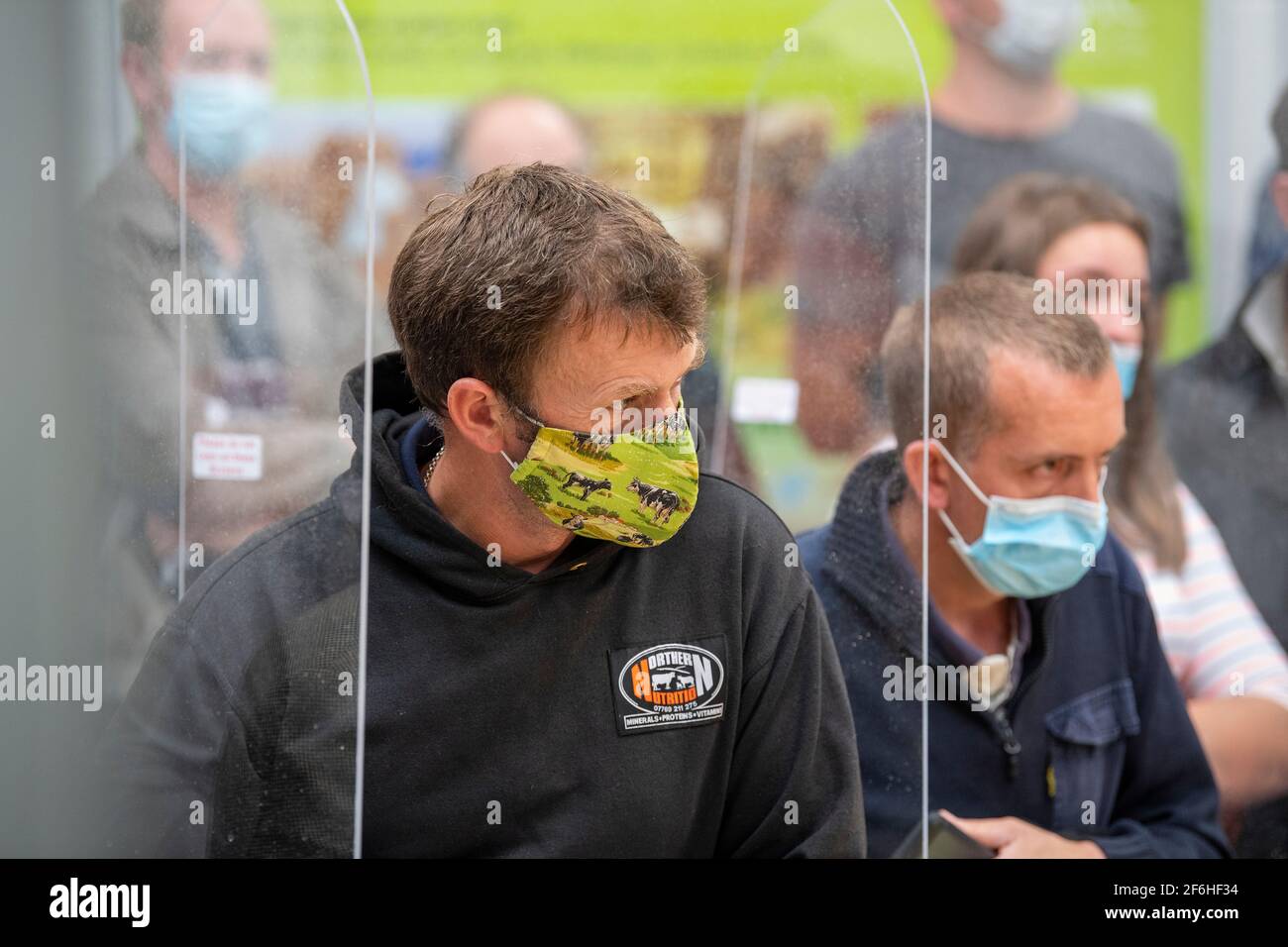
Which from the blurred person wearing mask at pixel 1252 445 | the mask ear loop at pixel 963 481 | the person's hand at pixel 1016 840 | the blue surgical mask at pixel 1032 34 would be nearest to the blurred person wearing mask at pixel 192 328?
the mask ear loop at pixel 963 481

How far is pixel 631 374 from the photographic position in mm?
1890

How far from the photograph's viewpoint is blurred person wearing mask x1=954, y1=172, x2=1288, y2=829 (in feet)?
8.87

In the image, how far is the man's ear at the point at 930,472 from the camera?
7.66 ft

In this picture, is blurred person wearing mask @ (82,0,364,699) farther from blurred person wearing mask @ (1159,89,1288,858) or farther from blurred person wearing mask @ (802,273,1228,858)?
blurred person wearing mask @ (1159,89,1288,858)

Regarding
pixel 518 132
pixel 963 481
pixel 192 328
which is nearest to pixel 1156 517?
pixel 963 481

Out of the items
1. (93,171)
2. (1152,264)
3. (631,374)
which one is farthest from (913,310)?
(93,171)

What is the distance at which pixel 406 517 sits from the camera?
196cm

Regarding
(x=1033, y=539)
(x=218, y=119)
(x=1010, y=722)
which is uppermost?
(x=218, y=119)

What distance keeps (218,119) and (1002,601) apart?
5.17 feet

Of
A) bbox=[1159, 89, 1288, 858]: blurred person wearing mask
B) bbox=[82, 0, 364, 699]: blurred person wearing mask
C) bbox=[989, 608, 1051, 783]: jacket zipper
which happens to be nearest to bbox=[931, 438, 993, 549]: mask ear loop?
bbox=[989, 608, 1051, 783]: jacket zipper

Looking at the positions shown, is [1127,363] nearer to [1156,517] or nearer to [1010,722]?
[1156,517]

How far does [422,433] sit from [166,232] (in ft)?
1.73

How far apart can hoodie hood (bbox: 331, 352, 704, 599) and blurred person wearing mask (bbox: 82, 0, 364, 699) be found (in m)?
→ 0.10
